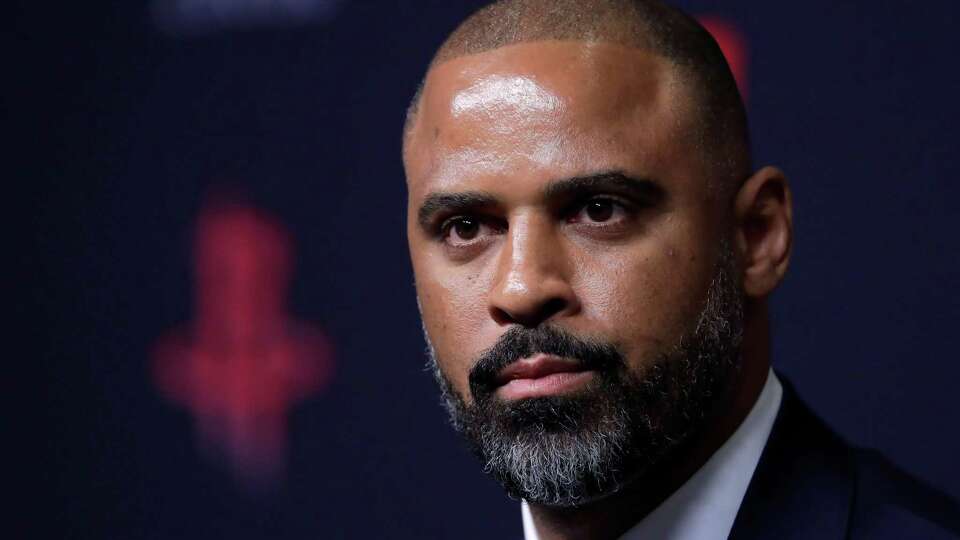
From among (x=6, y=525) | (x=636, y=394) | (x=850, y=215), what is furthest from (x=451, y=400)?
(x=6, y=525)

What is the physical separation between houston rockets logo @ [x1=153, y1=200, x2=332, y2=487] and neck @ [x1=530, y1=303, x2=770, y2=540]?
0.88 metres

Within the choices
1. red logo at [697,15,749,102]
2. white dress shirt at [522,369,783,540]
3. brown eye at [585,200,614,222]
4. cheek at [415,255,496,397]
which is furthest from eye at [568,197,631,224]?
red logo at [697,15,749,102]

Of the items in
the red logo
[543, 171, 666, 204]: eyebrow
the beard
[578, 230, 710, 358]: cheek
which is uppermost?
the red logo

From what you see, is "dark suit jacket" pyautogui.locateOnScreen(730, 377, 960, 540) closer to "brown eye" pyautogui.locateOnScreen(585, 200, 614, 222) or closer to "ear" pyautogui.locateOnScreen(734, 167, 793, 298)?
"ear" pyautogui.locateOnScreen(734, 167, 793, 298)

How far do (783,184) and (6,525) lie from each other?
1.46 m

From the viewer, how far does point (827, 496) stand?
1435 mm

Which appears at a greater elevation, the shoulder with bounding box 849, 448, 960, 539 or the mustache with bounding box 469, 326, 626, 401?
the mustache with bounding box 469, 326, 626, 401

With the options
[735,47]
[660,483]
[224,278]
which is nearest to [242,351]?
[224,278]

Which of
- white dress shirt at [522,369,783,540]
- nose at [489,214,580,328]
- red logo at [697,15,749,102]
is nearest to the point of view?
nose at [489,214,580,328]

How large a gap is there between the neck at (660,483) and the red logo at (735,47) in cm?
65

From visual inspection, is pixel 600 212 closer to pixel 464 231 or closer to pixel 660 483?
pixel 464 231

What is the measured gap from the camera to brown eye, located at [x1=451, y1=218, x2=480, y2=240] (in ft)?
4.71

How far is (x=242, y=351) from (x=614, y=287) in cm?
109

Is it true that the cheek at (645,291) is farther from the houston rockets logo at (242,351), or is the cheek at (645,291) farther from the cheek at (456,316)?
the houston rockets logo at (242,351)
